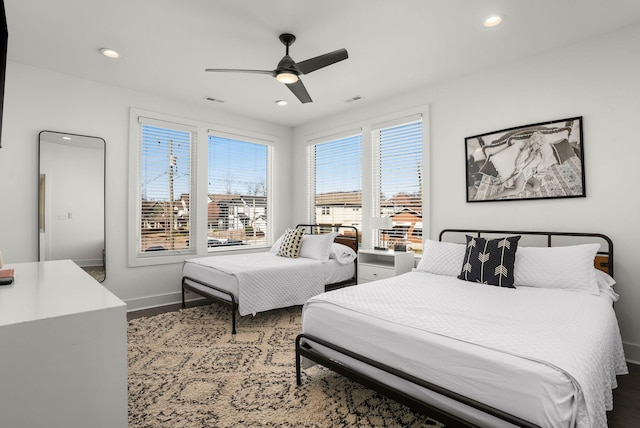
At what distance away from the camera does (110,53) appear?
3.27m

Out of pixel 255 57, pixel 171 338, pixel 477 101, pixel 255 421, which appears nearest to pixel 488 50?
pixel 477 101

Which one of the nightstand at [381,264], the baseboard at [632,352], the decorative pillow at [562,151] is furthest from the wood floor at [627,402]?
the nightstand at [381,264]

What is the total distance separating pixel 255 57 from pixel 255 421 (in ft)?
10.1

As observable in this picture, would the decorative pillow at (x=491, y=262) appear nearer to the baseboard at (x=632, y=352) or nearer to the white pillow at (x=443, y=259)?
the white pillow at (x=443, y=259)

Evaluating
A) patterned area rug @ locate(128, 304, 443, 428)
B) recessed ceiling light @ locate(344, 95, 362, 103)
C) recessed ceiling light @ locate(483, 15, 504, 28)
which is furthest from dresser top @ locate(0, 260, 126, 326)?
recessed ceiling light @ locate(344, 95, 362, 103)

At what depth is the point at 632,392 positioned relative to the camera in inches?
91.9

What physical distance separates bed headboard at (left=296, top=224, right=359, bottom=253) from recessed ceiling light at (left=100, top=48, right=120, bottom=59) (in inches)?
130

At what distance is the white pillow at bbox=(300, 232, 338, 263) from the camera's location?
4391 mm

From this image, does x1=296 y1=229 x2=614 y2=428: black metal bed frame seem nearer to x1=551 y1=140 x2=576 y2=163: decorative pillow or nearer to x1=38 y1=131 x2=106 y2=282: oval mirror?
x1=551 y1=140 x2=576 y2=163: decorative pillow

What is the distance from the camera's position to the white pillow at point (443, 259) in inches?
127

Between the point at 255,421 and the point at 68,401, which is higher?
the point at 68,401

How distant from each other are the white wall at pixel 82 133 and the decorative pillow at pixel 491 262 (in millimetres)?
3671

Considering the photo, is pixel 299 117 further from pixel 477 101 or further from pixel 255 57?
pixel 477 101

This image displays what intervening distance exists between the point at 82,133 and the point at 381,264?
154 inches
